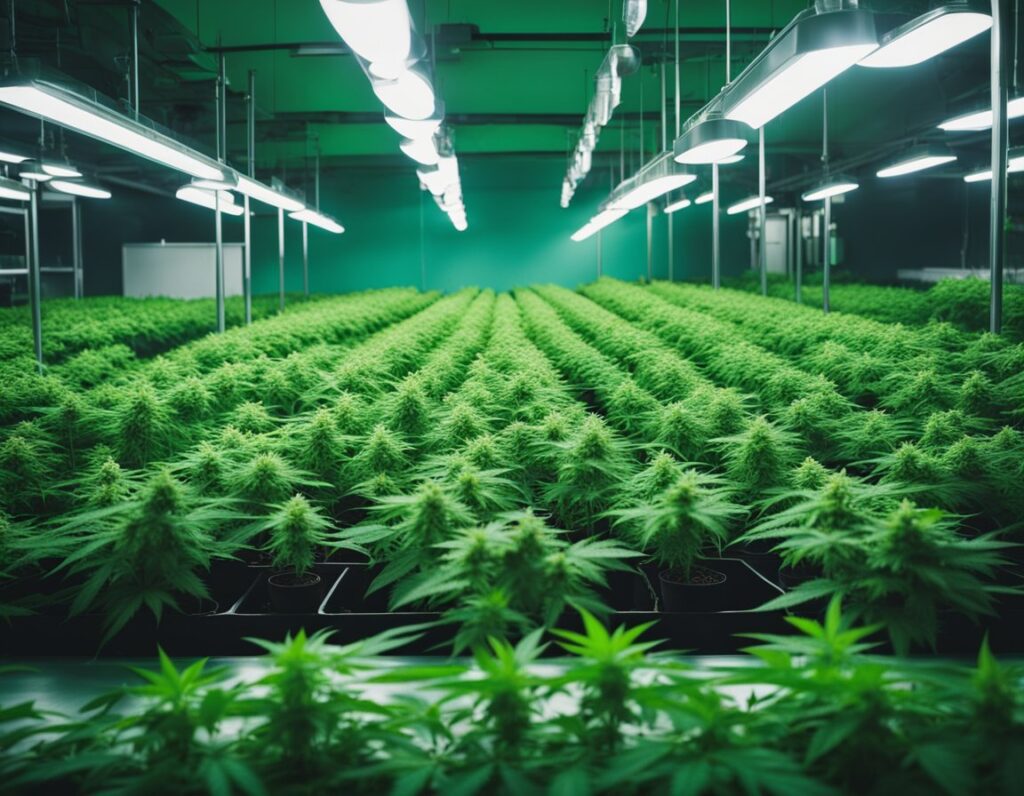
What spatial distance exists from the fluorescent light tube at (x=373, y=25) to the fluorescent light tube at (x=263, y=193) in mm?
4727

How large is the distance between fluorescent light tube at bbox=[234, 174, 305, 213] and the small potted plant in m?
5.80

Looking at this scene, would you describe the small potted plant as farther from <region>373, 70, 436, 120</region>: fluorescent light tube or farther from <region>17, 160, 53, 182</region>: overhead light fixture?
<region>17, 160, 53, 182</region>: overhead light fixture

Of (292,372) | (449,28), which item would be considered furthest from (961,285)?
(292,372)

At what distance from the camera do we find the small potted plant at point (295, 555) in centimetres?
220

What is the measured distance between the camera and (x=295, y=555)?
2.21 metres

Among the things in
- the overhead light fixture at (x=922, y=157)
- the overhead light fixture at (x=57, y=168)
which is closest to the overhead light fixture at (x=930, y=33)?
the overhead light fixture at (x=922, y=157)

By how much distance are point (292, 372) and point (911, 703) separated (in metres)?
3.86

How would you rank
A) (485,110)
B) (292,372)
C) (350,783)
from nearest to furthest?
(350,783) → (292,372) → (485,110)

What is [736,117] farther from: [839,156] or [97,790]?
[839,156]

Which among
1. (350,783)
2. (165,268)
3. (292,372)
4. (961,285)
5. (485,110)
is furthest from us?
(165,268)

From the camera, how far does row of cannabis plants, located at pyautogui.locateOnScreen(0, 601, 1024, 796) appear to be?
3.60ft

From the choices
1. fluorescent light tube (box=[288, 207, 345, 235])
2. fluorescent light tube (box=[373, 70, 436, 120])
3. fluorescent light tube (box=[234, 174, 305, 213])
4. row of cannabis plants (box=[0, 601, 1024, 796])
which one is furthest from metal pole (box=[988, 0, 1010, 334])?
fluorescent light tube (box=[288, 207, 345, 235])

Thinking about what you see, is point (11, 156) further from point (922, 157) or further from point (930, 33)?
point (922, 157)

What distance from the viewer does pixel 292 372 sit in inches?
182
